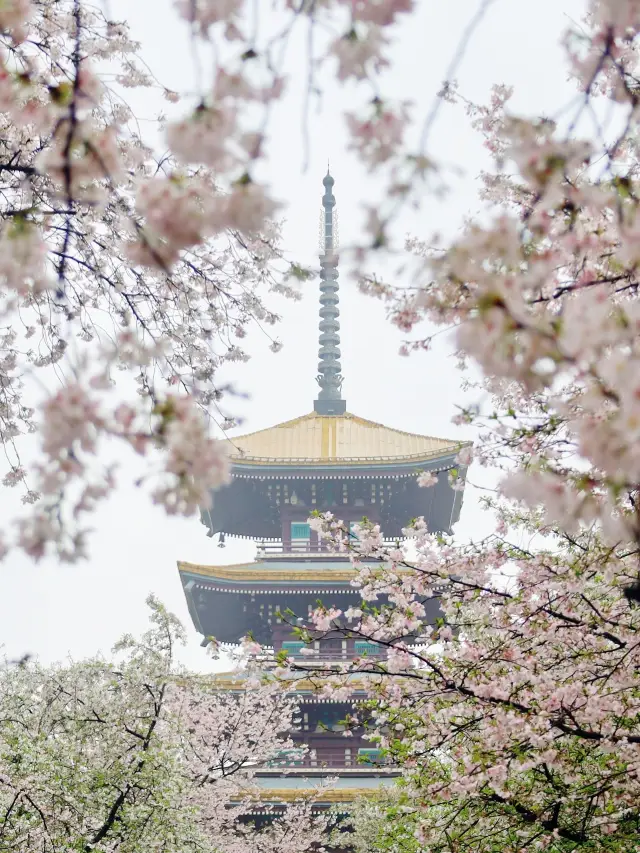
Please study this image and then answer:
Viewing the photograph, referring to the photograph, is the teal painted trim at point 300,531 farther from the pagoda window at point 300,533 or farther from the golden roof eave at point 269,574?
the golden roof eave at point 269,574

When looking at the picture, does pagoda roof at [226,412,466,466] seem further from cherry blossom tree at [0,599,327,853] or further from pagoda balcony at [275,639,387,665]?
cherry blossom tree at [0,599,327,853]

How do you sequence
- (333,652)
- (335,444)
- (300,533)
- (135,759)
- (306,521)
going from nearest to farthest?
(135,759)
(333,652)
(306,521)
(300,533)
(335,444)

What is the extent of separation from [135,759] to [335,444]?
13.1 meters

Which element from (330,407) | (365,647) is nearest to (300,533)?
Answer: (365,647)

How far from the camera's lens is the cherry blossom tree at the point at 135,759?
10.8 meters

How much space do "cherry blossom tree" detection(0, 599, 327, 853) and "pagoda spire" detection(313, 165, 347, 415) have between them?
969 centimetres

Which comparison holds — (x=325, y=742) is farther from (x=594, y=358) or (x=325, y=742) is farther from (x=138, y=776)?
(x=594, y=358)

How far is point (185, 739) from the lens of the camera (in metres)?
14.9

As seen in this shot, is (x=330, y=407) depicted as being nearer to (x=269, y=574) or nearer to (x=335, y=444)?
(x=335, y=444)

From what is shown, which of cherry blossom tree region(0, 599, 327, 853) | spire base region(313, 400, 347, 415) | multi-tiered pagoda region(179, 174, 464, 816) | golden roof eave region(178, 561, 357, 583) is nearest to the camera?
cherry blossom tree region(0, 599, 327, 853)

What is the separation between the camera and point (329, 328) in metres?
28.9

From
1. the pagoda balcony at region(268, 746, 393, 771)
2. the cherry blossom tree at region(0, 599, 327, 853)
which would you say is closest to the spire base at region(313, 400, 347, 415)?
the pagoda balcony at region(268, 746, 393, 771)

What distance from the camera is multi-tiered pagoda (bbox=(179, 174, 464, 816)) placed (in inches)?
836

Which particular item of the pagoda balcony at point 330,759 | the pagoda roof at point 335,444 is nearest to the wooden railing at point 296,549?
the pagoda roof at point 335,444
